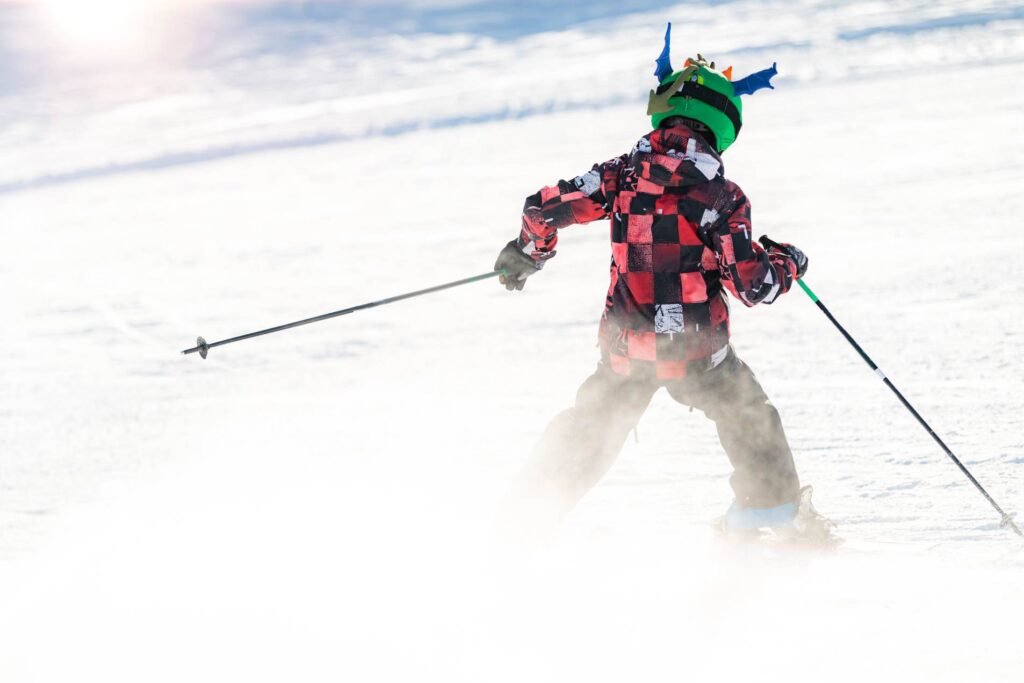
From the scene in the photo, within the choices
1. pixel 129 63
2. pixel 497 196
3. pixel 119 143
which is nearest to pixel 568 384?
pixel 497 196

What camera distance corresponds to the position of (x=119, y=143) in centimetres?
1279

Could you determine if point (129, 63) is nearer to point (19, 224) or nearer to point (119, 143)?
point (119, 143)

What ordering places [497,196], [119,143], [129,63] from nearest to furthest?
[497,196], [119,143], [129,63]

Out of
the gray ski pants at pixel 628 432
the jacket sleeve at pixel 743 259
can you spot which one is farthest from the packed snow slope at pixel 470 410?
the jacket sleeve at pixel 743 259

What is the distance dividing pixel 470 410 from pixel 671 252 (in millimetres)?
2088

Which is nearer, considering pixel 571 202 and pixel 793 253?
pixel 793 253

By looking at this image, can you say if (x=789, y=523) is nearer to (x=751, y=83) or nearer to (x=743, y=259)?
(x=743, y=259)

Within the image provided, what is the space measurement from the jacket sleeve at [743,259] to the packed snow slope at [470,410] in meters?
0.87

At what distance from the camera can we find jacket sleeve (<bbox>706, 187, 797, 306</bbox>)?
246cm

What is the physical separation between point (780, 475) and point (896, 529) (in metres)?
0.52

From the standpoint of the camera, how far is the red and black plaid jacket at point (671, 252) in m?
2.48

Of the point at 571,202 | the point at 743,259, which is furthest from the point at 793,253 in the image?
the point at 571,202

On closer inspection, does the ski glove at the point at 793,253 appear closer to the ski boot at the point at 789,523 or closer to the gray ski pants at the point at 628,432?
the gray ski pants at the point at 628,432

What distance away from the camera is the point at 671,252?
8.45 feet
